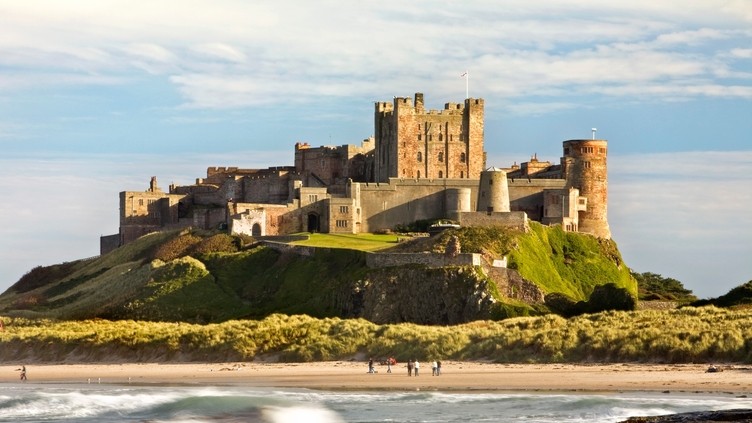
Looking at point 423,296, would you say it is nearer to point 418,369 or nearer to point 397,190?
point 418,369

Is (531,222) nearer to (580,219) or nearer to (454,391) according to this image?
(580,219)

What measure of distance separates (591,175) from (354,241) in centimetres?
1674

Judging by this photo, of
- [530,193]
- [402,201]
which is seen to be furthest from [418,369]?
[530,193]

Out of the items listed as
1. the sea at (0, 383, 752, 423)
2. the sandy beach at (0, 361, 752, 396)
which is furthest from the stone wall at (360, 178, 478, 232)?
the sea at (0, 383, 752, 423)

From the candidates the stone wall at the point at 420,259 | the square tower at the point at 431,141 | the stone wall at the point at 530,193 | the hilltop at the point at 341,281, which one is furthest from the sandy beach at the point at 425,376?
the square tower at the point at 431,141

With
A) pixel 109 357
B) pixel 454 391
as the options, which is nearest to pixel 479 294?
pixel 109 357

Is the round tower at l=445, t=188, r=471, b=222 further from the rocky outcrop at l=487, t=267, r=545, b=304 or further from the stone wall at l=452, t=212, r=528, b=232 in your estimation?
the rocky outcrop at l=487, t=267, r=545, b=304

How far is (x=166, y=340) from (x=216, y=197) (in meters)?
39.2

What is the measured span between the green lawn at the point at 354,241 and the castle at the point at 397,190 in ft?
7.23

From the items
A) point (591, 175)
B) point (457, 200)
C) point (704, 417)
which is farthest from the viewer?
point (591, 175)

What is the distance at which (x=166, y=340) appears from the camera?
214ft

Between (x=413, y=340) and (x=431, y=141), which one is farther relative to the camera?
(x=431, y=141)

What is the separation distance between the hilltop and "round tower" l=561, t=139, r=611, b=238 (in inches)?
98.3

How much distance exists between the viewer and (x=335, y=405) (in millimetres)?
45531
